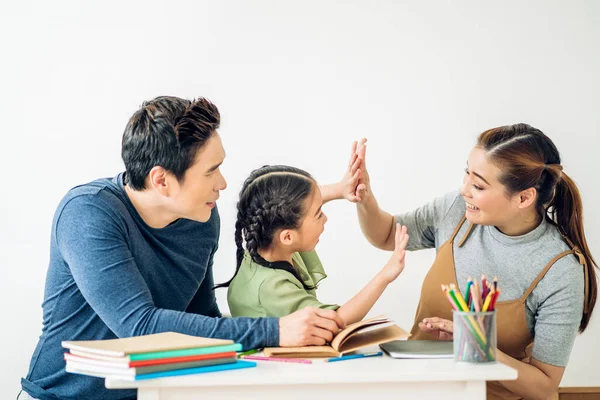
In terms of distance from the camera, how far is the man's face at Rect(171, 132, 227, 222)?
5.48ft

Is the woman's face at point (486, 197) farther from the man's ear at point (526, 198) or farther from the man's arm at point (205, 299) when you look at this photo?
the man's arm at point (205, 299)

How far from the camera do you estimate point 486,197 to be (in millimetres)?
1871

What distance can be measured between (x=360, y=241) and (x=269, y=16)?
3.20ft

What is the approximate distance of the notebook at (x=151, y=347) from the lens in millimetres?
1209

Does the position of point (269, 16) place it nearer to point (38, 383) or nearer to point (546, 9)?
point (546, 9)

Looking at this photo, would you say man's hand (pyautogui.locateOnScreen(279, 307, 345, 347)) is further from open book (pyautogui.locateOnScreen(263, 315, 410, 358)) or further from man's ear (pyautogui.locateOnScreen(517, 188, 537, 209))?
man's ear (pyautogui.locateOnScreen(517, 188, 537, 209))

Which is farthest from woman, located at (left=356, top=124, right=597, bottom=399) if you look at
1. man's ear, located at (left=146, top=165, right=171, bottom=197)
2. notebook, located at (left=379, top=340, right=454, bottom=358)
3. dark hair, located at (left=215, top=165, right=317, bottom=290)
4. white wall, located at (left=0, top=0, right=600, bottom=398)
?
white wall, located at (left=0, top=0, right=600, bottom=398)

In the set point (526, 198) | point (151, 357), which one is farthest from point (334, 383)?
point (526, 198)

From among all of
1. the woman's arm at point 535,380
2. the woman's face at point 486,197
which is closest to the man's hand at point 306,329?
the woman's arm at point 535,380

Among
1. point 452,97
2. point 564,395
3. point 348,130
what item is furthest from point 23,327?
point 564,395

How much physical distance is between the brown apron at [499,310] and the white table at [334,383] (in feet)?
1.90

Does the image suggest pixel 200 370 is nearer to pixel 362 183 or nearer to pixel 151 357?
pixel 151 357

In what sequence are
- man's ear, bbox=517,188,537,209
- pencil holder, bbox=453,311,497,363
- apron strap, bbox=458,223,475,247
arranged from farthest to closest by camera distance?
apron strap, bbox=458,223,475,247 → man's ear, bbox=517,188,537,209 → pencil holder, bbox=453,311,497,363

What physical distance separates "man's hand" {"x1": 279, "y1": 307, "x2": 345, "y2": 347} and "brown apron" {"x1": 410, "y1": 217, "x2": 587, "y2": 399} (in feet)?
1.71
